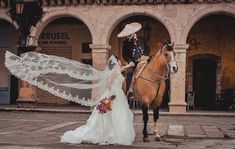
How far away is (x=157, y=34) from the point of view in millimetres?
24516

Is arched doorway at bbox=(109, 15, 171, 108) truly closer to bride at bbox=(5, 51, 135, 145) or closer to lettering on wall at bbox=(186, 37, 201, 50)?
lettering on wall at bbox=(186, 37, 201, 50)

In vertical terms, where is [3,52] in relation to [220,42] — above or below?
below

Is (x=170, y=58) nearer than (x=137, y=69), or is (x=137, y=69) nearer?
(x=170, y=58)

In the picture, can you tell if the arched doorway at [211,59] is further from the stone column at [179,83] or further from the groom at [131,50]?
the groom at [131,50]

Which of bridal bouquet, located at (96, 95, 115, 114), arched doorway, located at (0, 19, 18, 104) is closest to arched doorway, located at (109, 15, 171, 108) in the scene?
arched doorway, located at (0, 19, 18, 104)

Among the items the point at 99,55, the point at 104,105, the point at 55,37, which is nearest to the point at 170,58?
the point at 104,105

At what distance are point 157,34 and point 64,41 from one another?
5145 millimetres

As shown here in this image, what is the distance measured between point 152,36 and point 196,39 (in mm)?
2324

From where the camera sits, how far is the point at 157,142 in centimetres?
995

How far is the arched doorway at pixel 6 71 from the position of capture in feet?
83.6

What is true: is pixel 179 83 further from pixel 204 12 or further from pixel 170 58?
pixel 170 58

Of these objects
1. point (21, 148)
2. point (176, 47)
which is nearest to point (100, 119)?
point (21, 148)

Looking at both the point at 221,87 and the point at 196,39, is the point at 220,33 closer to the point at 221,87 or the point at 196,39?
the point at 196,39

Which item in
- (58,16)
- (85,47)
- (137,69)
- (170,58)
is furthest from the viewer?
(85,47)
